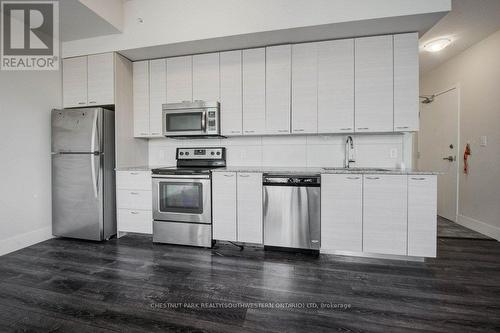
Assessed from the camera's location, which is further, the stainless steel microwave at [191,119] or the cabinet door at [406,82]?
the stainless steel microwave at [191,119]

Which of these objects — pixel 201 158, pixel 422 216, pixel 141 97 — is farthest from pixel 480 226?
pixel 141 97

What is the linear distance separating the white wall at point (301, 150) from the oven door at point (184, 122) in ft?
1.28

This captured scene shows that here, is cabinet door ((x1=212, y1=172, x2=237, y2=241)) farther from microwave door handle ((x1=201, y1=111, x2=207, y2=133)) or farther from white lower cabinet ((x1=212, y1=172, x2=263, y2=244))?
microwave door handle ((x1=201, y1=111, x2=207, y2=133))

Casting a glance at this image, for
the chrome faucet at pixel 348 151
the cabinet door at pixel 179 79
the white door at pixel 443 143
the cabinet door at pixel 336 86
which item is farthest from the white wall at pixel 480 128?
the cabinet door at pixel 179 79

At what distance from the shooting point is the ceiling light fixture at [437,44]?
3.21 meters

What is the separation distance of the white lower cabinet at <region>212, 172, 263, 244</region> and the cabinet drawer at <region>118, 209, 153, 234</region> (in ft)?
2.91

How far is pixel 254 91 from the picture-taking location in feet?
9.83

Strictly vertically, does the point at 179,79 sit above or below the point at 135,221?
above

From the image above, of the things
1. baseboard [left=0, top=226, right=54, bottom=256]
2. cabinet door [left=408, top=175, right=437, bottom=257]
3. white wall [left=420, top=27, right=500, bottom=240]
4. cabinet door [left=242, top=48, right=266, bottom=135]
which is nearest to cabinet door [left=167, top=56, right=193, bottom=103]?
cabinet door [left=242, top=48, right=266, bottom=135]

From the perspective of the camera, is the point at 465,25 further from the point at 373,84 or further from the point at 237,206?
the point at 237,206

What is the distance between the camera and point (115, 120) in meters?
3.09

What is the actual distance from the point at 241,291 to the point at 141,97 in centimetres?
282

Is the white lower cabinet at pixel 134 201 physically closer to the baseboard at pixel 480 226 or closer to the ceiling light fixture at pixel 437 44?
the ceiling light fixture at pixel 437 44

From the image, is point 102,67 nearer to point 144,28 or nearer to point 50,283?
point 144,28
